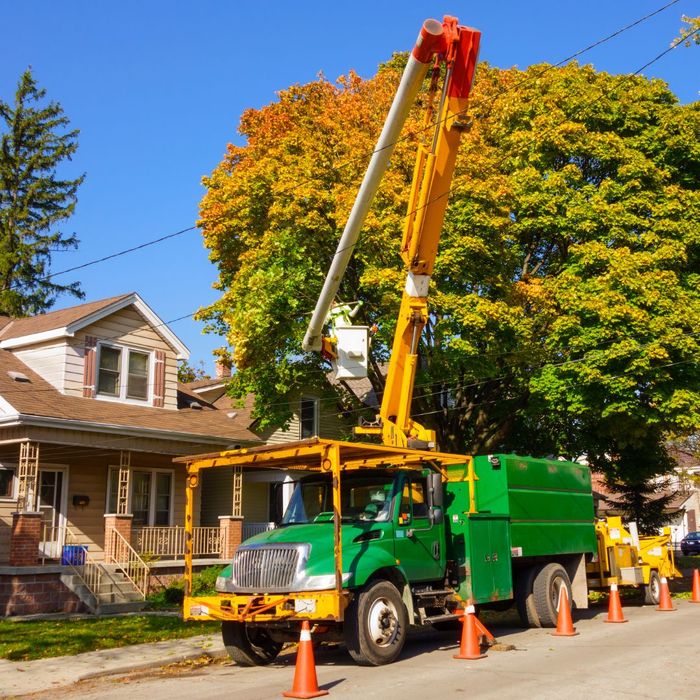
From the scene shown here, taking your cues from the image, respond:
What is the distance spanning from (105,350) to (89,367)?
82 centimetres

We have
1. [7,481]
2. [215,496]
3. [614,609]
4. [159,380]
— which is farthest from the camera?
[215,496]

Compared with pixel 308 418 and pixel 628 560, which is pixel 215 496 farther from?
pixel 628 560

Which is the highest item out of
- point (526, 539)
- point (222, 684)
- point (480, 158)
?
point (480, 158)

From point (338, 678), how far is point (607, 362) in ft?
38.6

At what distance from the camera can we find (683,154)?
2227cm

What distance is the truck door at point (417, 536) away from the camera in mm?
10992

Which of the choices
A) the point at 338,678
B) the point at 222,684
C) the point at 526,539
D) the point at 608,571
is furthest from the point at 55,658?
the point at 608,571

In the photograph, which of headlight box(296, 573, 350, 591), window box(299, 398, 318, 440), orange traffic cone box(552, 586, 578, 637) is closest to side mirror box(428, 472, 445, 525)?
headlight box(296, 573, 350, 591)

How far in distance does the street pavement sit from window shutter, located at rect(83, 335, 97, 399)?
436 inches

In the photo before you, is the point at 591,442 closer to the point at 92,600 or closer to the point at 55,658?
the point at 92,600

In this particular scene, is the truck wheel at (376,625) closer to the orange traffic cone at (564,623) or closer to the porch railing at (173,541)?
the orange traffic cone at (564,623)

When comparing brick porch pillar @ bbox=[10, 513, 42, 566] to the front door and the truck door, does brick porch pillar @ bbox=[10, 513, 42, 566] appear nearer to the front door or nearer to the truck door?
the front door

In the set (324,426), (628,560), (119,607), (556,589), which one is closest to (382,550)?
(556,589)

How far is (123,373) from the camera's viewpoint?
23.6m
